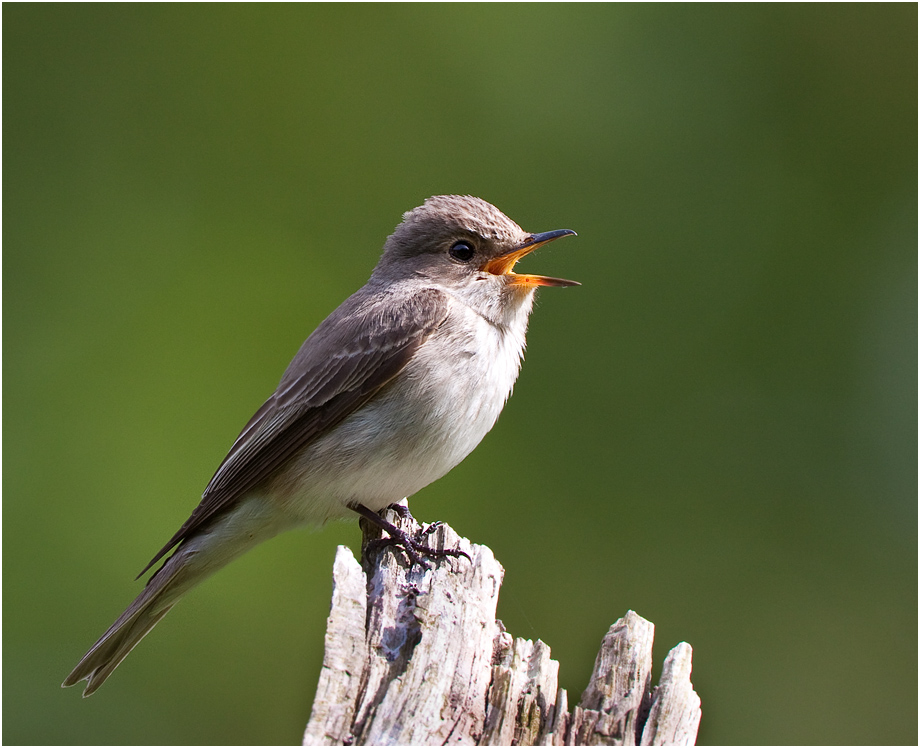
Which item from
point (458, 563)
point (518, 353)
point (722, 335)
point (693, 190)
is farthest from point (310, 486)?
point (693, 190)

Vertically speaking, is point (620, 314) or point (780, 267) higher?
point (780, 267)

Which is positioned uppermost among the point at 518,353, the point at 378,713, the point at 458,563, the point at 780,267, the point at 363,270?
the point at 780,267

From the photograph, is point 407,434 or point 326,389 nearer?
point 407,434

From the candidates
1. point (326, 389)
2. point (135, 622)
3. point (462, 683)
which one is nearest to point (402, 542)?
point (326, 389)

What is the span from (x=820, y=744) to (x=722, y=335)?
86.5 inches

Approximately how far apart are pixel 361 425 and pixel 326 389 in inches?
8.9

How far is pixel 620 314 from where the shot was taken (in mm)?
5973

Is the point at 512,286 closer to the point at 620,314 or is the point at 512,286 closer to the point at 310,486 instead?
the point at 310,486

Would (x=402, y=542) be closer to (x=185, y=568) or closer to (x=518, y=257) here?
(x=185, y=568)

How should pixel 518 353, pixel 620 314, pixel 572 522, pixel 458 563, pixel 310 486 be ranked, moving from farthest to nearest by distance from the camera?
pixel 620 314
pixel 572 522
pixel 518 353
pixel 310 486
pixel 458 563

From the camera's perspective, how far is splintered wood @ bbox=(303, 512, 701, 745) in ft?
9.67

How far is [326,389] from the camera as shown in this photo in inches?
168

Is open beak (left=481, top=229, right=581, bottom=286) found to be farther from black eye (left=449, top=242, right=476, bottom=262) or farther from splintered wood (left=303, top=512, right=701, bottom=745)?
splintered wood (left=303, top=512, right=701, bottom=745)

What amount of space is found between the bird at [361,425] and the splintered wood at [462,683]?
0.76 meters
